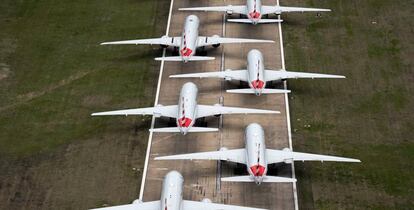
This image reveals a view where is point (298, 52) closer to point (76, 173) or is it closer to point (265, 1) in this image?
point (265, 1)

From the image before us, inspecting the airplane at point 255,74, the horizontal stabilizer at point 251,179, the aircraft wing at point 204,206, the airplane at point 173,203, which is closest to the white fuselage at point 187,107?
the airplane at point 255,74

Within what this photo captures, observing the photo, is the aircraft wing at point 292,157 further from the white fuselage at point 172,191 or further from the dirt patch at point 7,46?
the dirt patch at point 7,46

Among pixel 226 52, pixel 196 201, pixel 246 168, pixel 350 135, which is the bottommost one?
pixel 196 201

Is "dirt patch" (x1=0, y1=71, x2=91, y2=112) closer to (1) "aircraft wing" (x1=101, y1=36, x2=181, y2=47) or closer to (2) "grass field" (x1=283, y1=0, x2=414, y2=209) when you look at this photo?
(1) "aircraft wing" (x1=101, y1=36, x2=181, y2=47)

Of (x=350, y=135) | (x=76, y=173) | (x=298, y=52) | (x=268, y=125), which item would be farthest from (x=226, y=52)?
(x=76, y=173)

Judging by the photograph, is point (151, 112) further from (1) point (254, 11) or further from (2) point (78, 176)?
(1) point (254, 11)

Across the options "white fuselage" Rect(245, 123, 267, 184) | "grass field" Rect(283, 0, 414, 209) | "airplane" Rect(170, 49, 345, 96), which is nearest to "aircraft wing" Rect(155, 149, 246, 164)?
"white fuselage" Rect(245, 123, 267, 184)

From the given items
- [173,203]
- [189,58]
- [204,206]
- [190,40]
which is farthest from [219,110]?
[173,203]
